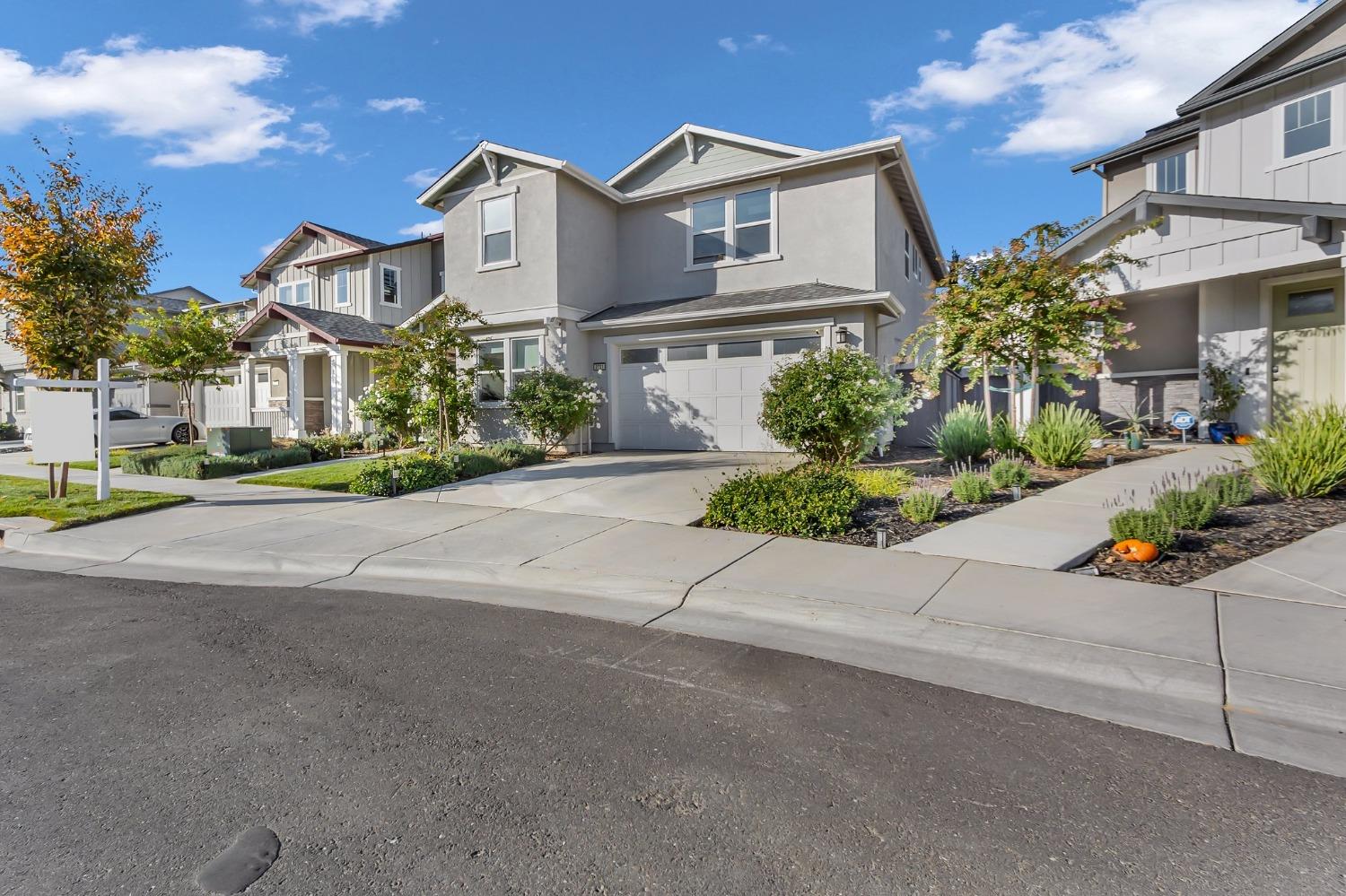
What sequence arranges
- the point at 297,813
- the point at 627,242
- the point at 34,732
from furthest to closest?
the point at 627,242
the point at 34,732
the point at 297,813

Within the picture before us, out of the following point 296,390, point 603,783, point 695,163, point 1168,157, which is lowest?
point 603,783

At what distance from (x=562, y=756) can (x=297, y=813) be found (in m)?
1.08

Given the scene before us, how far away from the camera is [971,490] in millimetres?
8289

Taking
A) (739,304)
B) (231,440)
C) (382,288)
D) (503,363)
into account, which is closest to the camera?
(739,304)

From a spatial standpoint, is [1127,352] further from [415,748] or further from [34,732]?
[34,732]

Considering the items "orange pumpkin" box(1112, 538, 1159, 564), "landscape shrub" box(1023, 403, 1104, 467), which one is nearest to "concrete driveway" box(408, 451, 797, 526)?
"landscape shrub" box(1023, 403, 1104, 467)

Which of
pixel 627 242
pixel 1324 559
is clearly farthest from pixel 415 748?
pixel 627 242

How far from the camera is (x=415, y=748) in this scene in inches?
129

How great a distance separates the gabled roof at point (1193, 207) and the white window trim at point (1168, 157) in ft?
12.9

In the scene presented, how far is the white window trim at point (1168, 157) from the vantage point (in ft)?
57.2

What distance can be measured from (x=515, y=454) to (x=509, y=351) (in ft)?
13.2

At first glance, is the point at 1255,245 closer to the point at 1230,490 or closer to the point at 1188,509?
the point at 1230,490

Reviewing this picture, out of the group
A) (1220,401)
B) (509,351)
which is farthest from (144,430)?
(1220,401)

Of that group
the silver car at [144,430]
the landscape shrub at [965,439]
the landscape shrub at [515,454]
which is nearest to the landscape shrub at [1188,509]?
the landscape shrub at [965,439]
